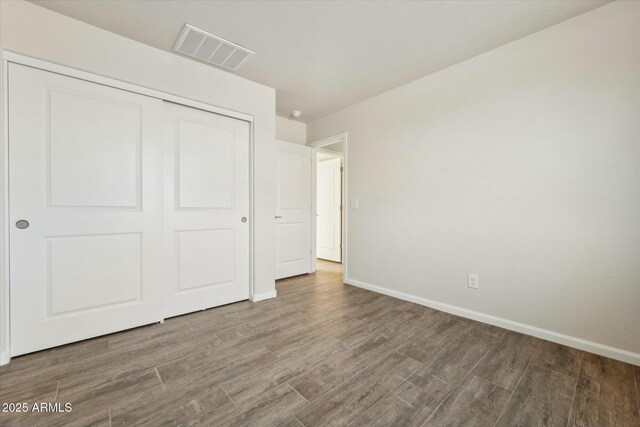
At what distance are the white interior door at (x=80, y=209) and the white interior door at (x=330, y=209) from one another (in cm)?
346

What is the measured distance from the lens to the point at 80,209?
6.89 feet

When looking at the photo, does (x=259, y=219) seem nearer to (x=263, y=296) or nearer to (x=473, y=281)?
(x=263, y=296)

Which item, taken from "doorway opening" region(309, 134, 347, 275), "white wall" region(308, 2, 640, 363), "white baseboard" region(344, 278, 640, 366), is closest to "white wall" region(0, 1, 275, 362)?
"white wall" region(308, 2, 640, 363)

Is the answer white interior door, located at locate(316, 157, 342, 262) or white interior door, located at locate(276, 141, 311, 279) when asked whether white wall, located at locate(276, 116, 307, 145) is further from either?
white interior door, located at locate(316, 157, 342, 262)

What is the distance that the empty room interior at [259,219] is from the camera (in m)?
1.59

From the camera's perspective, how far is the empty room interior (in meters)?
1.59

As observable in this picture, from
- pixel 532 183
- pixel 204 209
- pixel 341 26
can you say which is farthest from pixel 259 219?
pixel 532 183

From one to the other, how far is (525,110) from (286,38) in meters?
2.15

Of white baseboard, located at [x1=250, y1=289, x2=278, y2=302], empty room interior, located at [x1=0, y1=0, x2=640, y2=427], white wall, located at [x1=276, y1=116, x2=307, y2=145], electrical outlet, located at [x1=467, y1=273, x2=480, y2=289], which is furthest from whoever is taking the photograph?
white wall, located at [x1=276, y1=116, x2=307, y2=145]

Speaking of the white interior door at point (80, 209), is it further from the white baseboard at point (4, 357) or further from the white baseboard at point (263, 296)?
the white baseboard at point (263, 296)

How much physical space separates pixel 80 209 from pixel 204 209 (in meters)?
0.97

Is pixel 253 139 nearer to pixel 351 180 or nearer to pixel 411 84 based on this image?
pixel 351 180

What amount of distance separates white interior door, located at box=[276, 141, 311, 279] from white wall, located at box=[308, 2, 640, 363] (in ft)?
4.71

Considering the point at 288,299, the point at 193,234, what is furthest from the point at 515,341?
the point at 193,234
